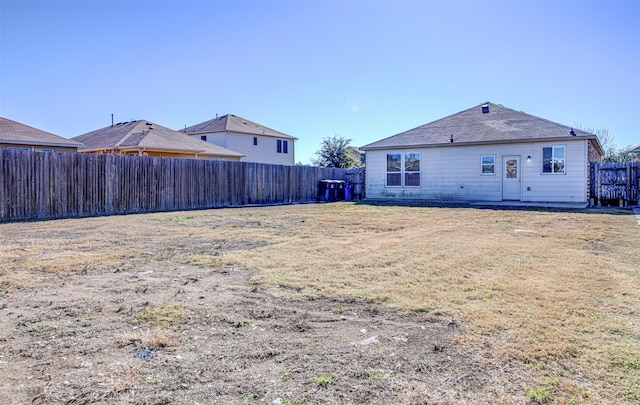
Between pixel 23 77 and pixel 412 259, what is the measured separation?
1962 centimetres

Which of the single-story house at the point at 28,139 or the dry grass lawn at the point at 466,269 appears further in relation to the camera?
the single-story house at the point at 28,139

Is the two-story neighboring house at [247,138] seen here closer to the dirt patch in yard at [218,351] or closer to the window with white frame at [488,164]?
the window with white frame at [488,164]

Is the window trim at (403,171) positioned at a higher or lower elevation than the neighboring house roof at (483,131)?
lower

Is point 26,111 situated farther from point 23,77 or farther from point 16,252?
point 16,252

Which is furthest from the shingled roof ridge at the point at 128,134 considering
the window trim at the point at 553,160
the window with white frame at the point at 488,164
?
the window trim at the point at 553,160


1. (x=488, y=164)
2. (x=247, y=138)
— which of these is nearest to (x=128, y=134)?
(x=247, y=138)

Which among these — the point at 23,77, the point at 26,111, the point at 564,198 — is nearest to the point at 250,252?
the point at 564,198

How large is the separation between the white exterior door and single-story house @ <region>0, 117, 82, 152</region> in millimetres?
19919

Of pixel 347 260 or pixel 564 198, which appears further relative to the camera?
pixel 564 198

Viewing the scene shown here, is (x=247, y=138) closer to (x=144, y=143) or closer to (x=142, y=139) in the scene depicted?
(x=142, y=139)

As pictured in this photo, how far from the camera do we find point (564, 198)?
16125mm

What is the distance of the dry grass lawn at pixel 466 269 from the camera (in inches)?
103

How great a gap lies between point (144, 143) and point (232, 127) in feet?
36.1

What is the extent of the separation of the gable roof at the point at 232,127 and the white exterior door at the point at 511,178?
20.7 m
